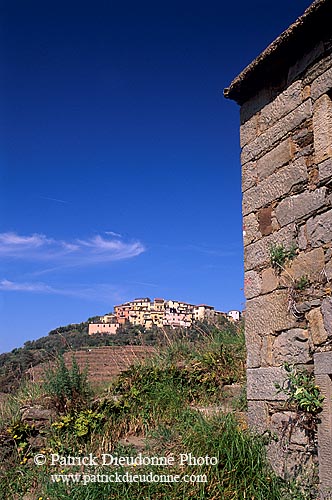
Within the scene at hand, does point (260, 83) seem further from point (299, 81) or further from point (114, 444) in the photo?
point (114, 444)

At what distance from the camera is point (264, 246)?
4.69 metres

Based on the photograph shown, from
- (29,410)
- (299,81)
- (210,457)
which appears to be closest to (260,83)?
(299,81)

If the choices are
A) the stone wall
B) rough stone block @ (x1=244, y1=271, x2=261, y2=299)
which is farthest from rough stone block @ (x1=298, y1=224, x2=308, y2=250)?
rough stone block @ (x1=244, y1=271, x2=261, y2=299)

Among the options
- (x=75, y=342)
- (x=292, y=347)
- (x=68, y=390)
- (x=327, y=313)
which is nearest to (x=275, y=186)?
(x=327, y=313)

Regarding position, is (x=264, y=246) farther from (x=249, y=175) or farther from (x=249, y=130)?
(x=249, y=130)

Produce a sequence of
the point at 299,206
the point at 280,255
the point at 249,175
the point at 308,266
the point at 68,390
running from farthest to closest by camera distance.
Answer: the point at 68,390 < the point at 249,175 < the point at 280,255 < the point at 299,206 < the point at 308,266

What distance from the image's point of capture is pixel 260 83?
501 cm

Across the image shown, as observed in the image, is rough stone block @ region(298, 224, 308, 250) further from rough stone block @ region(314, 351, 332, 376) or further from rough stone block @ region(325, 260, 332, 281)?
rough stone block @ region(314, 351, 332, 376)

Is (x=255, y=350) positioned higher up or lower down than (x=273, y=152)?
lower down

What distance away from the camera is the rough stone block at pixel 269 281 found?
4.50 metres

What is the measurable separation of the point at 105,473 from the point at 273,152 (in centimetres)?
321

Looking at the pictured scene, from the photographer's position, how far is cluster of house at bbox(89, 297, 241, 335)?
1274 centimetres

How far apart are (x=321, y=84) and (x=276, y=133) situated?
651 mm

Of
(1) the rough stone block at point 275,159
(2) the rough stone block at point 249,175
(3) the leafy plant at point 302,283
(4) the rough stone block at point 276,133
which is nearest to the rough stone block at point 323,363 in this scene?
(3) the leafy plant at point 302,283
